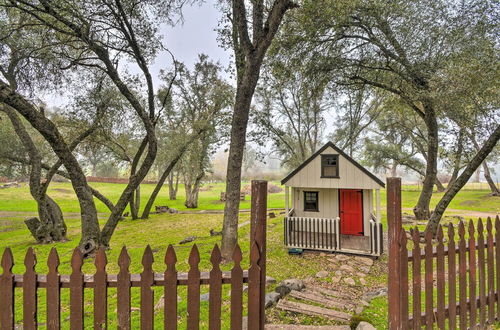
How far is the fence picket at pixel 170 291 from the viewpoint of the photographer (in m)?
2.04

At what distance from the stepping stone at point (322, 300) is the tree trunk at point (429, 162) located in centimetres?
1000

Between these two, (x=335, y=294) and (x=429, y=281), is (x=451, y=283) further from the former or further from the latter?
(x=335, y=294)

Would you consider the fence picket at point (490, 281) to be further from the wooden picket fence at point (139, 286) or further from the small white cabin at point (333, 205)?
the small white cabin at point (333, 205)

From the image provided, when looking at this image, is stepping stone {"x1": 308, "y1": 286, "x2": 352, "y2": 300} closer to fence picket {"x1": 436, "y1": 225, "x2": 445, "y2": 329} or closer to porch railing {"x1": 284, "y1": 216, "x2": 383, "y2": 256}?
fence picket {"x1": 436, "y1": 225, "x2": 445, "y2": 329}

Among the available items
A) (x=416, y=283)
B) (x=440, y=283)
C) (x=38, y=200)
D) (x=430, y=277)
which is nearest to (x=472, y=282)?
(x=440, y=283)

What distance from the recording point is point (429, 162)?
12.7 m

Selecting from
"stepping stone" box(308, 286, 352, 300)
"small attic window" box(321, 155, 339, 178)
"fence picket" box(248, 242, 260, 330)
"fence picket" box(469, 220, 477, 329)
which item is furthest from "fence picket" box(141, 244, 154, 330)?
"small attic window" box(321, 155, 339, 178)

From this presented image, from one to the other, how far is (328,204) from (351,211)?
93 centimetres

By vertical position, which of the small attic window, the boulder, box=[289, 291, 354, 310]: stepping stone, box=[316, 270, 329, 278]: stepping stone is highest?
the small attic window

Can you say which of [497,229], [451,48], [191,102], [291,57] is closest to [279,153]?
[191,102]

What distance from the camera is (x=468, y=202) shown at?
870 inches

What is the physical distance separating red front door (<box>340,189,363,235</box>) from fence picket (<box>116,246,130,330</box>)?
8.67 meters

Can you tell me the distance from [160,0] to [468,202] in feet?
96.0

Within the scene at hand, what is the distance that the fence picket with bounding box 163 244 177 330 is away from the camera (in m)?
2.04
